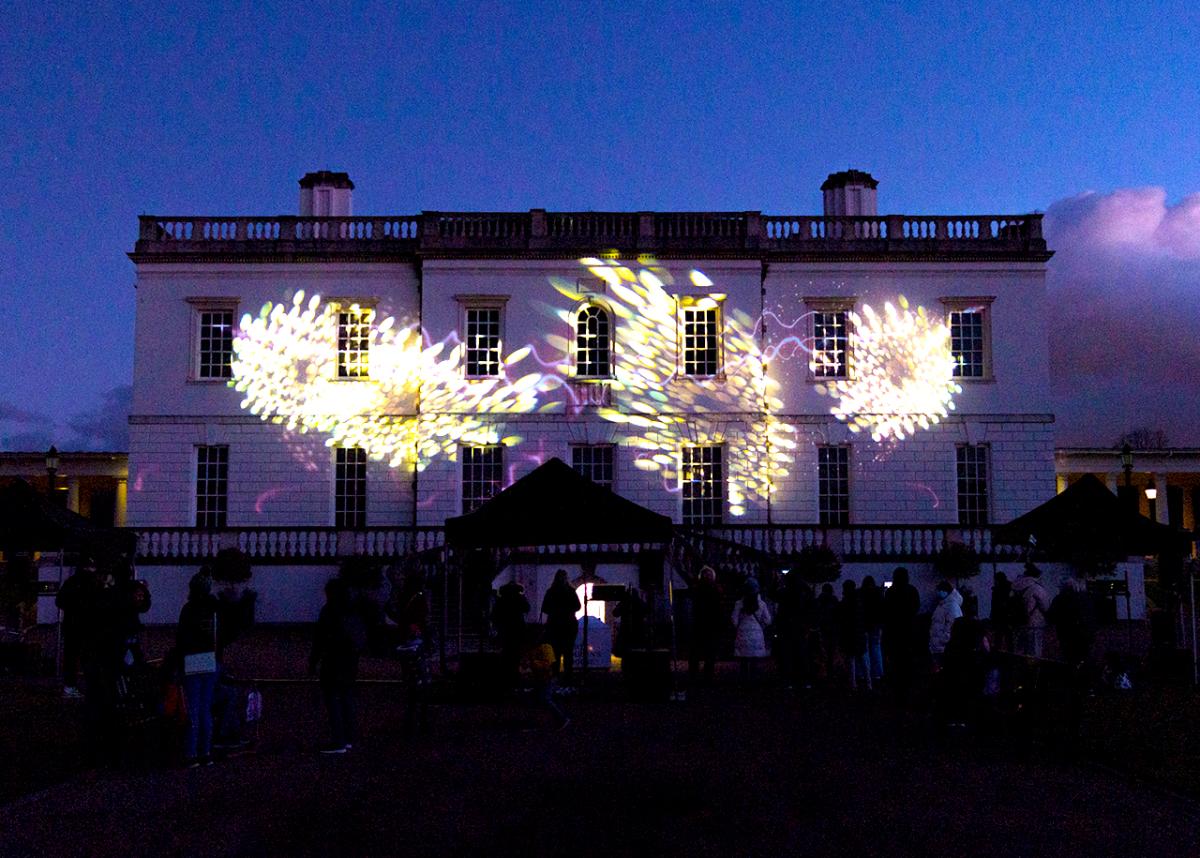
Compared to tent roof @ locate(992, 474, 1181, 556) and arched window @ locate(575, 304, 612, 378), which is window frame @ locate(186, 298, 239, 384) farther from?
tent roof @ locate(992, 474, 1181, 556)

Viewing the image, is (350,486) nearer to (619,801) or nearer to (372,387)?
(372,387)

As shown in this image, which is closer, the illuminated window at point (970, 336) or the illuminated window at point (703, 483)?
the illuminated window at point (703, 483)

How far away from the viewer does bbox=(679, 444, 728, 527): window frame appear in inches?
1142

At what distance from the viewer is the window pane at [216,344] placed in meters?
29.9

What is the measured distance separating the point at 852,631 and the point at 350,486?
1672cm

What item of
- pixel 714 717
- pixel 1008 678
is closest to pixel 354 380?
pixel 714 717

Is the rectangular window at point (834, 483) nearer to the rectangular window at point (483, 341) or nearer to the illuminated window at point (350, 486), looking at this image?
the rectangular window at point (483, 341)

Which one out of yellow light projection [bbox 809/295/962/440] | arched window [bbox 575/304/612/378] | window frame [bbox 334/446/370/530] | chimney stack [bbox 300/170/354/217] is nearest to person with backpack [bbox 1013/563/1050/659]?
yellow light projection [bbox 809/295/962/440]

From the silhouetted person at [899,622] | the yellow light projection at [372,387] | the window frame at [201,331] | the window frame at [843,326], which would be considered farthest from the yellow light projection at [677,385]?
the silhouetted person at [899,622]

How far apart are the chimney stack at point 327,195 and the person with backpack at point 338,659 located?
23.2m

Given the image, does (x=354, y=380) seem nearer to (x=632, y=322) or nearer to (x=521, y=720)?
(x=632, y=322)

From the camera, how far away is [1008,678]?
39.7ft

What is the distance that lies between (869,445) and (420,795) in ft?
73.3

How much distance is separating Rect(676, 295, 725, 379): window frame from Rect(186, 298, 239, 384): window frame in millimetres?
11263
